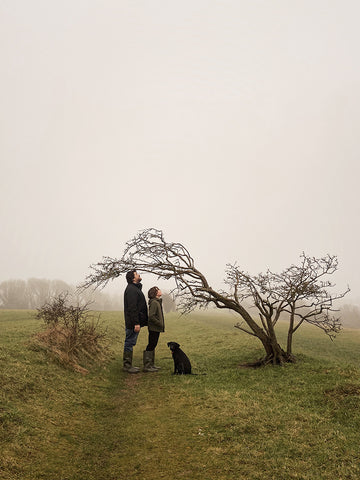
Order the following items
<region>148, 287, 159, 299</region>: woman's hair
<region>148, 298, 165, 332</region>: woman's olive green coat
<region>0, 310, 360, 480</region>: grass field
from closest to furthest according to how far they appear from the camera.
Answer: <region>0, 310, 360, 480</region>: grass field
<region>148, 298, 165, 332</region>: woman's olive green coat
<region>148, 287, 159, 299</region>: woman's hair

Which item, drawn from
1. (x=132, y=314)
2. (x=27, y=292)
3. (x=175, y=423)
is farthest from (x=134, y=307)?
(x=27, y=292)

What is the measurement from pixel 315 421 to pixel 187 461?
3219 millimetres

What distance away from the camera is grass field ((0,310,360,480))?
499cm

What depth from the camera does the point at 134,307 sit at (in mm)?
11289

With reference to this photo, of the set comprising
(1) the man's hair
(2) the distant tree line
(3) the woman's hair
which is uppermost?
(1) the man's hair

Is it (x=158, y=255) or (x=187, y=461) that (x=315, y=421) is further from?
(x=158, y=255)

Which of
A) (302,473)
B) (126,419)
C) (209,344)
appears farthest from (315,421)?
(209,344)

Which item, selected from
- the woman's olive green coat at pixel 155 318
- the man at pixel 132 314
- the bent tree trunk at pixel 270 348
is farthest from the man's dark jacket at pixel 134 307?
the bent tree trunk at pixel 270 348

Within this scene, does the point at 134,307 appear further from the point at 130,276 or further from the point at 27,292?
the point at 27,292

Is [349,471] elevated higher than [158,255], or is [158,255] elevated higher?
[158,255]

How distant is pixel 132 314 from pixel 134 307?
0.85ft

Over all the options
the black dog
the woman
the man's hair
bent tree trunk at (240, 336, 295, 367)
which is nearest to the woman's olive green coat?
the woman

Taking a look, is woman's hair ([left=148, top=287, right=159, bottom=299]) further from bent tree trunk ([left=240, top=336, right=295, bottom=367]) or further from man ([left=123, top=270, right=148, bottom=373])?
bent tree trunk ([left=240, top=336, right=295, bottom=367])

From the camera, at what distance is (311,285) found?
38.9 ft
